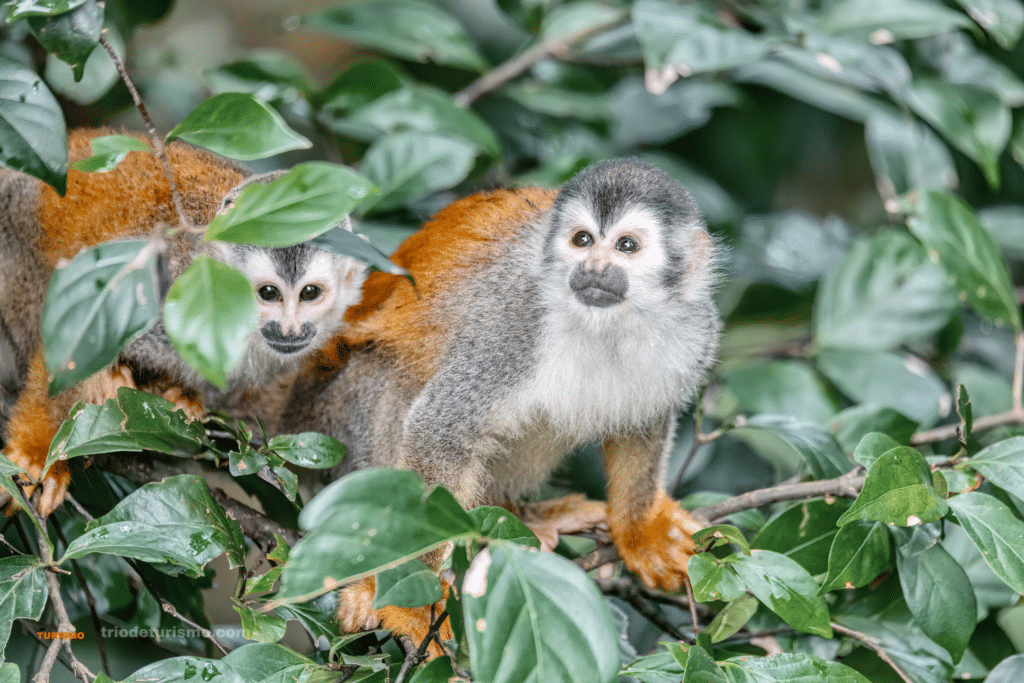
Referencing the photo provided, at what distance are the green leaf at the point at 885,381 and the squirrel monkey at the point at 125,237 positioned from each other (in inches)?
58.5

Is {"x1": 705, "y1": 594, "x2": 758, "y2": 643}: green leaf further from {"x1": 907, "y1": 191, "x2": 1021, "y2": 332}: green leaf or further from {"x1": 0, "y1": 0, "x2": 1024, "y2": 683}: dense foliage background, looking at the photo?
{"x1": 907, "y1": 191, "x2": 1021, "y2": 332}: green leaf

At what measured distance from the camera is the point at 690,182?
263cm

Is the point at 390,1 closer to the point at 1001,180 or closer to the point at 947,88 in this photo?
the point at 947,88

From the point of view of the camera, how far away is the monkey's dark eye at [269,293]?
1.83 m

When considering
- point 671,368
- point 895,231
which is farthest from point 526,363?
point 895,231

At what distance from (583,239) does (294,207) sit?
77 cm

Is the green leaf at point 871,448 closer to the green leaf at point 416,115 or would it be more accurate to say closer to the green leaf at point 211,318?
the green leaf at point 211,318

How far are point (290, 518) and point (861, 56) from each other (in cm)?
196

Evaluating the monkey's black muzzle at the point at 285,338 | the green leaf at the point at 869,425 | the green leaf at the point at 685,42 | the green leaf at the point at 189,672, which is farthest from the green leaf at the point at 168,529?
the green leaf at the point at 685,42

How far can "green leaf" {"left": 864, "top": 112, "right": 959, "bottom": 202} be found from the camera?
8.55ft

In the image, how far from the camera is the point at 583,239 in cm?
171

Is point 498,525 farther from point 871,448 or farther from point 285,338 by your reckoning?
point 285,338

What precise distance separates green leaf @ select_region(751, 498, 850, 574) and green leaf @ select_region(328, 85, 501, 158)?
1321 millimetres

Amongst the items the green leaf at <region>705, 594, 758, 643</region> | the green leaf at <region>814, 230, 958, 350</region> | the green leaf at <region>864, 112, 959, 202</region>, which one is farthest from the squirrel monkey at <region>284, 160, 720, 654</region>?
the green leaf at <region>864, 112, 959, 202</region>
